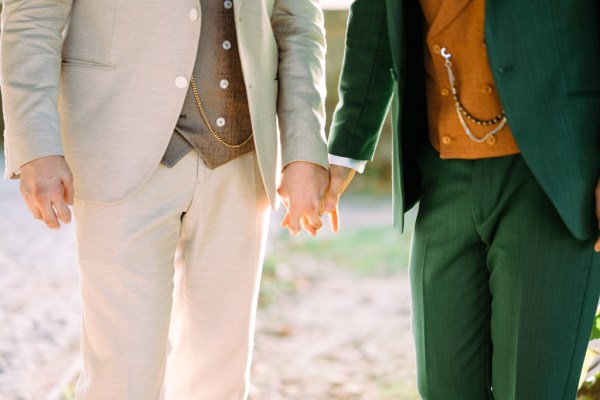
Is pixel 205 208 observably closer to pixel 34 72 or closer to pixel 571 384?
pixel 34 72

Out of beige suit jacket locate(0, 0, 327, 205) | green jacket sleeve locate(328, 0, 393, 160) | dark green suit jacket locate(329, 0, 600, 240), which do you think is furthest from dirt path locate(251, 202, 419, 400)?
dark green suit jacket locate(329, 0, 600, 240)

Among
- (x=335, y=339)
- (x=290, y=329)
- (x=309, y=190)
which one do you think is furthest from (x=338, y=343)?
(x=309, y=190)

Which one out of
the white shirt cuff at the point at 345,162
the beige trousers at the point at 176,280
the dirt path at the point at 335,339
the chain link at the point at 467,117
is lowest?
the dirt path at the point at 335,339

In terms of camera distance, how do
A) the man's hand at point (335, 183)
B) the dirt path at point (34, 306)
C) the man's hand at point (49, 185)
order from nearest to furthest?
1. the man's hand at point (49, 185)
2. the man's hand at point (335, 183)
3. the dirt path at point (34, 306)

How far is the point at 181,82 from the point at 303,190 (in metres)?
0.44

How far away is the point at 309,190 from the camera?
221 cm

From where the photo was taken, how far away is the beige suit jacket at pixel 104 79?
1.94m

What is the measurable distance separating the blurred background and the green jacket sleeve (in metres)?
1.19

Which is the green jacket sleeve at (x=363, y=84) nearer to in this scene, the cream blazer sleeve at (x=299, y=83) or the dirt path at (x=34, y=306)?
the cream blazer sleeve at (x=299, y=83)

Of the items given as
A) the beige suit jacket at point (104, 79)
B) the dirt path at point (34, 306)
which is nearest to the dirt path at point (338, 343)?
the dirt path at point (34, 306)

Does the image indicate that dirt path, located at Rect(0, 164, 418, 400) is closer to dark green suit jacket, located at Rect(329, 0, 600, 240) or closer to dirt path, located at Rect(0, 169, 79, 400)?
dirt path, located at Rect(0, 169, 79, 400)

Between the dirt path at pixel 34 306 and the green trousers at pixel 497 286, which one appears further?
the dirt path at pixel 34 306

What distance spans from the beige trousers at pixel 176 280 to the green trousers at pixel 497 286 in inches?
19.1

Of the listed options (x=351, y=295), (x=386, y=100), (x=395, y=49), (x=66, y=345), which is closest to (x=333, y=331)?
(x=351, y=295)
